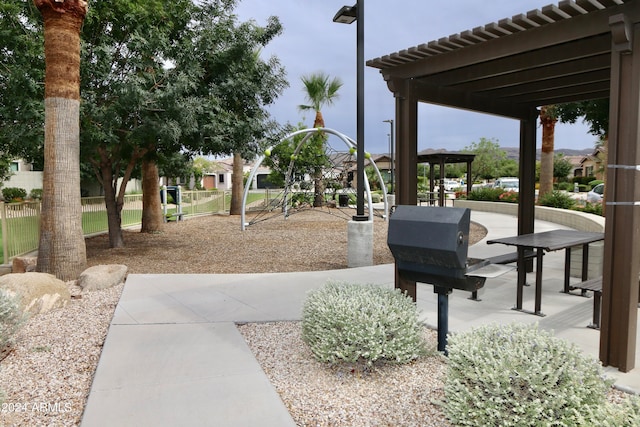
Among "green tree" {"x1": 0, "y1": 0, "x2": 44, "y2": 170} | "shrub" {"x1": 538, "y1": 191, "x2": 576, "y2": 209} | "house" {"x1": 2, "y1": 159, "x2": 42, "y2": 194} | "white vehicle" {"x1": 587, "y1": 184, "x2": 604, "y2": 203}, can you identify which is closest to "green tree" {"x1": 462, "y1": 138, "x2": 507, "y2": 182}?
"white vehicle" {"x1": 587, "y1": 184, "x2": 604, "y2": 203}

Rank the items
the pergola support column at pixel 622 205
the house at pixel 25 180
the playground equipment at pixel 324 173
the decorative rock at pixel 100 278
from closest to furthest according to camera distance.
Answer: the pergola support column at pixel 622 205, the decorative rock at pixel 100 278, the playground equipment at pixel 324 173, the house at pixel 25 180

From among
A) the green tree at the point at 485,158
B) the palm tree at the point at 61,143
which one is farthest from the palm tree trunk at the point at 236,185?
the green tree at the point at 485,158

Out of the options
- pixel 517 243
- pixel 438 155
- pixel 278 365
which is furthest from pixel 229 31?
pixel 438 155

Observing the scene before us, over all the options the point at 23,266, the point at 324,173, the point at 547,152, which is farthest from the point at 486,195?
the point at 23,266

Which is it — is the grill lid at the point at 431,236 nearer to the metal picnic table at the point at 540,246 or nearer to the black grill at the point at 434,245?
the black grill at the point at 434,245

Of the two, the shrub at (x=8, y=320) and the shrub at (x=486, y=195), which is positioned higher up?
the shrub at (x=486, y=195)

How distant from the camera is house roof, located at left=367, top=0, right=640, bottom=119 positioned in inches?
145

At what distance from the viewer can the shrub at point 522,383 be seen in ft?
8.38

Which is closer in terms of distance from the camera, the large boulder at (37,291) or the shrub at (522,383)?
the shrub at (522,383)

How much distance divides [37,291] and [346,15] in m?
6.11

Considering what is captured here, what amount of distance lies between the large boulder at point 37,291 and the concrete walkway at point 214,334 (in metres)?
0.80

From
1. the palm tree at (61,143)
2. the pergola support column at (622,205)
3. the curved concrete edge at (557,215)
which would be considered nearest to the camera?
the pergola support column at (622,205)

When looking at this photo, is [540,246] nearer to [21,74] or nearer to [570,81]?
[570,81]

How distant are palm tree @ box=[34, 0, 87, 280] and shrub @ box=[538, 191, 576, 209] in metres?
16.7
